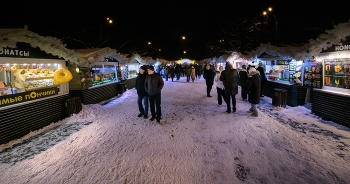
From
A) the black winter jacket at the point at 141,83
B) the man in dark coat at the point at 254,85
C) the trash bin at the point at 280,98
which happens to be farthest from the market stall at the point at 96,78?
the trash bin at the point at 280,98

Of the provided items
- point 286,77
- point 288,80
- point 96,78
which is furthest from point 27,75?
point 286,77

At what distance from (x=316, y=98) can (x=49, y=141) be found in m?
8.85

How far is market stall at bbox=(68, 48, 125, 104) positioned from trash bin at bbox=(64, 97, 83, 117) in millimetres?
1307

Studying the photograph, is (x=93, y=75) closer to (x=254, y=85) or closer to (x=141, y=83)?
(x=141, y=83)

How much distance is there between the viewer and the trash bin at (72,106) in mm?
8180

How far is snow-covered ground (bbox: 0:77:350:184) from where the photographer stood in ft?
12.7

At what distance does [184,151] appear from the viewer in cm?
492

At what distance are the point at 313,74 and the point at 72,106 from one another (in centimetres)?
951

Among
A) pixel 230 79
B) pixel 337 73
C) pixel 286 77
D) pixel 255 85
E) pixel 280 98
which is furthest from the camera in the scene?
pixel 286 77

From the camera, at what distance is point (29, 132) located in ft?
21.4

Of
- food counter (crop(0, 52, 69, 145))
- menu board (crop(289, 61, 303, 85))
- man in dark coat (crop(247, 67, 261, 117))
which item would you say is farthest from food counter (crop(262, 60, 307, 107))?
food counter (crop(0, 52, 69, 145))

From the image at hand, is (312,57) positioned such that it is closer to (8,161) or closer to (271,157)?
(271,157)

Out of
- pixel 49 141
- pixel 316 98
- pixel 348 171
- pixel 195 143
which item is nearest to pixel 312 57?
pixel 316 98

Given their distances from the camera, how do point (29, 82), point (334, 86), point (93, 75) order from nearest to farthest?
point (29, 82) → point (334, 86) → point (93, 75)
